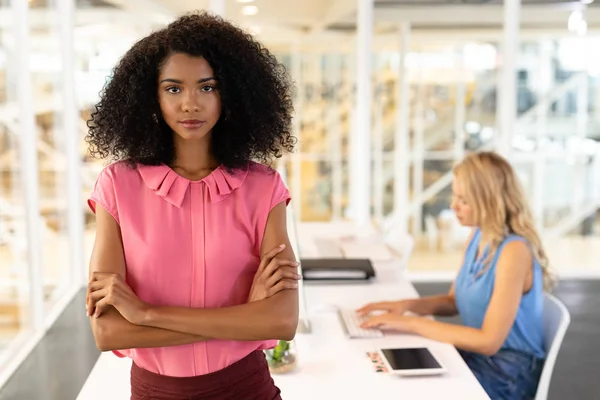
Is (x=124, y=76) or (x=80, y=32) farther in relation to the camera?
(x=80, y=32)

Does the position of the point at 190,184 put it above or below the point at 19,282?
above

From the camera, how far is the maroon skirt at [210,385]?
1280 millimetres

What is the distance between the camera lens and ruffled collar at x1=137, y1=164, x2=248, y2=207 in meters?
1.29

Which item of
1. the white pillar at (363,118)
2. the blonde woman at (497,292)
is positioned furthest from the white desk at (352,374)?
the white pillar at (363,118)

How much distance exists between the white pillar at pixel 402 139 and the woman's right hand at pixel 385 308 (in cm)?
387

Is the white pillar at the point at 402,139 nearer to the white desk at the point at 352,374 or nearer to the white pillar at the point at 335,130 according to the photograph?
the white pillar at the point at 335,130

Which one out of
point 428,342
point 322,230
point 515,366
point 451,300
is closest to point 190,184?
point 428,342

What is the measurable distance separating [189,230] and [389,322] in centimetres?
119

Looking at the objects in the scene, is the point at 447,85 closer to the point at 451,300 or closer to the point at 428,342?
the point at 451,300

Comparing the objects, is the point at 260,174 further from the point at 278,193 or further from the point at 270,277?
the point at 270,277

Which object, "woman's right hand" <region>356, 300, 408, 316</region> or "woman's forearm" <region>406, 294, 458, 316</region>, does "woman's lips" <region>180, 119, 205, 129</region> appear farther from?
"woman's forearm" <region>406, 294, 458, 316</region>

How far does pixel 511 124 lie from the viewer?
5805 millimetres

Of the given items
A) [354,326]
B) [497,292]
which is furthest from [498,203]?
[354,326]

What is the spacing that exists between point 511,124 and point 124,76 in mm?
4947
